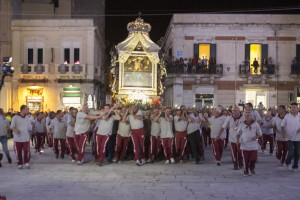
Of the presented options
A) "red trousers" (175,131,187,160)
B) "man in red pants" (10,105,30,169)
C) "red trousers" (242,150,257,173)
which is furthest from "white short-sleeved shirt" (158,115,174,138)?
"man in red pants" (10,105,30,169)

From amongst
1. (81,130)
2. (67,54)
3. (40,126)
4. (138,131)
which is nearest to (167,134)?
(138,131)

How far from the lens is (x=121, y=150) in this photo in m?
16.4

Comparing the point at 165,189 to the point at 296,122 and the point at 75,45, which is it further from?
the point at 75,45

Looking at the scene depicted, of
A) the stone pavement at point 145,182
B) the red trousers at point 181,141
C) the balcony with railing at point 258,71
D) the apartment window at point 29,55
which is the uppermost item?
the apartment window at point 29,55

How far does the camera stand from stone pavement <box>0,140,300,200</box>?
10219 mm

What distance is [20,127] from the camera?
1455 centimetres

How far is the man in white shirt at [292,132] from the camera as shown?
1424 centimetres

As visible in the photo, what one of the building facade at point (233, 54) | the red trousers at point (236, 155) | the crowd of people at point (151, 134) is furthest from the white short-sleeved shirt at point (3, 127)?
the building facade at point (233, 54)

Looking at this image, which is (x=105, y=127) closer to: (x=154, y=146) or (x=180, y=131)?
(x=154, y=146)

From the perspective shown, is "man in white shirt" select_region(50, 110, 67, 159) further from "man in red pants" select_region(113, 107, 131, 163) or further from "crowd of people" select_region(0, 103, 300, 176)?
"man in red pants" select_region(113, 107, 131, 163)

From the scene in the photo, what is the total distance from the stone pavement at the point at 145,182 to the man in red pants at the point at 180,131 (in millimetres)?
671

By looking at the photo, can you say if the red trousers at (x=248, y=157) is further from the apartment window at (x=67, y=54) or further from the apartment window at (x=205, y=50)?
the apartment window at (x=67, y=54)

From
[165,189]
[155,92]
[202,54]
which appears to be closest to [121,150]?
[165,189]

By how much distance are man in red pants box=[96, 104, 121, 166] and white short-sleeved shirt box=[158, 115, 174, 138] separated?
1.43 metres
